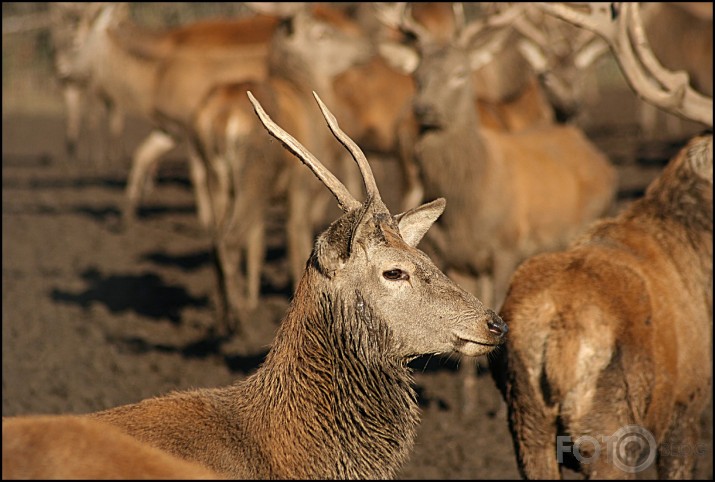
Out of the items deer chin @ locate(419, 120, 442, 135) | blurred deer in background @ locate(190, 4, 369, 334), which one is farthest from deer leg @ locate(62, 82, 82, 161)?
deer chin @ locate(419, 120, 442, 135)

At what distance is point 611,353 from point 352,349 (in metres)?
1.38

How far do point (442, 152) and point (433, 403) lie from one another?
74.8 inches

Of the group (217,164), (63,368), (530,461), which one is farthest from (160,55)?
(530,461)

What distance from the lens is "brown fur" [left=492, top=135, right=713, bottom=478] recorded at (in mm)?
4609

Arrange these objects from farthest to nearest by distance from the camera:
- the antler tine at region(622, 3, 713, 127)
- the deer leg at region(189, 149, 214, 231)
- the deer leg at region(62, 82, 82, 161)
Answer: the deer leg at region(62, 82, 82, 161), the deer leg at region(189, 149, 214, 231), the antler tine at region(622, 3, 713, 127)

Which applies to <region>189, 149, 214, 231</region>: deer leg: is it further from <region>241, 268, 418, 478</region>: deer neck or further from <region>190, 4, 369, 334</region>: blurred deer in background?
<region>241, 268, 418, 478</region>: deer neck

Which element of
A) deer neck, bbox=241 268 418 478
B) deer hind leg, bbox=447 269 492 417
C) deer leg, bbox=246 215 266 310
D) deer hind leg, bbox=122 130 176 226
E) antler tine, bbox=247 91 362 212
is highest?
antler tine, bbox=247 91 362 212

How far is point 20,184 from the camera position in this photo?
16219 mm

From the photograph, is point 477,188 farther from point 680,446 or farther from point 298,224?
point 680,446

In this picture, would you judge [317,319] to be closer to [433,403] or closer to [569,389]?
[569,389]

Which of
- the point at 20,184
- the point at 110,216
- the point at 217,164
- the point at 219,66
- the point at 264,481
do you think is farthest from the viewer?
the point at 20,184

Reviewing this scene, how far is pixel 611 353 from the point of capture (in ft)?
15.1

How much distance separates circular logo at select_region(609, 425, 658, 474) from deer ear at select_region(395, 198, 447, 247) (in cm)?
129

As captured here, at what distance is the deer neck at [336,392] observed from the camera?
3740mm
